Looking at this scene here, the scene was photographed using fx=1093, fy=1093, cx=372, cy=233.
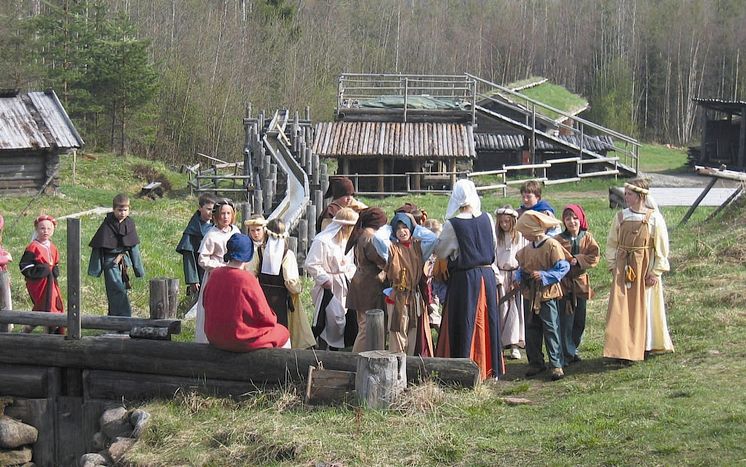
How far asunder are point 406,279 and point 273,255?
4.30 ft

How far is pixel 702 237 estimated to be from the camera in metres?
16.3

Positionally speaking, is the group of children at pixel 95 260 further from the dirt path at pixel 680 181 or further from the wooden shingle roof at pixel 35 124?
the dirt path at pixel 680 181

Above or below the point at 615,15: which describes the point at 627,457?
below

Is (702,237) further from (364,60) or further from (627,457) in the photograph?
(364,60)

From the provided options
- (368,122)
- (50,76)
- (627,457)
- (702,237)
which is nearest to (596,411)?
(627,457)

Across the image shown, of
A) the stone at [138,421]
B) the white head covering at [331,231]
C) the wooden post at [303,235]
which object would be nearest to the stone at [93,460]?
the stone at [138,421]

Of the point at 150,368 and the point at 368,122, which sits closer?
the point at 150,368

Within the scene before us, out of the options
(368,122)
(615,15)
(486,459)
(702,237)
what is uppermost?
(615,15)

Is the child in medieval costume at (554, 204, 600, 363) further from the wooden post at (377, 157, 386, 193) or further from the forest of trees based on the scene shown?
the forest of trees

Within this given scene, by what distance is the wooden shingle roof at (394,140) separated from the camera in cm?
3291

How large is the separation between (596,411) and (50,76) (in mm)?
35435

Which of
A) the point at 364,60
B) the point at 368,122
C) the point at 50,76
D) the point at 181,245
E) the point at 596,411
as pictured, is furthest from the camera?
the point at 364,60

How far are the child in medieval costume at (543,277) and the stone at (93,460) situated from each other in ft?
12.8

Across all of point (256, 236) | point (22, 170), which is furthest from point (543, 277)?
point (22, 170)
